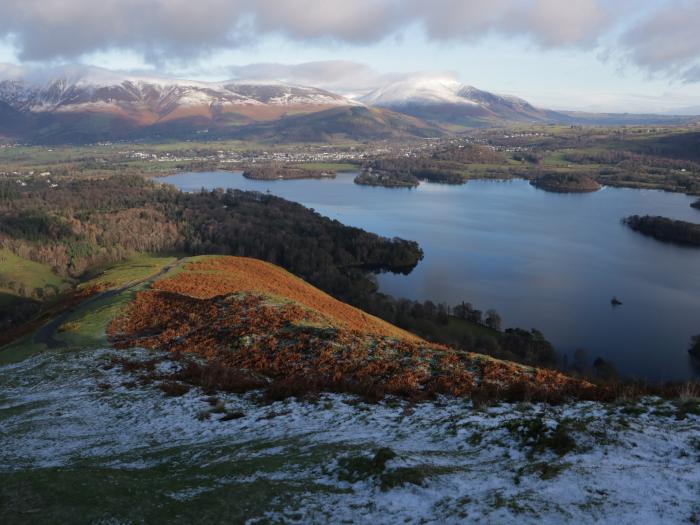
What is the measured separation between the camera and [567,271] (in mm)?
96812

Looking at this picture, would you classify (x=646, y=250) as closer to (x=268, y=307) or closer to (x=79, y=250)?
(x=268, y=307)

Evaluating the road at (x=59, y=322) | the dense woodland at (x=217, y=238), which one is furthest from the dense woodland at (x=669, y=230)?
the road at (x=59, y=322)

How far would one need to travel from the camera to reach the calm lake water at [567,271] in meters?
66.5

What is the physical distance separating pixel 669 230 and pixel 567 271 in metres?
52.3

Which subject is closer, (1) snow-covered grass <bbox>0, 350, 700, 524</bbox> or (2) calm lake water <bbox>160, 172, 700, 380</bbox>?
(1) snow-covered grass <bbox>0, 350, 700, 524</bbox>

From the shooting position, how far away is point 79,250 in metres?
125

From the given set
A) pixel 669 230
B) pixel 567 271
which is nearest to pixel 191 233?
pixel 567 271

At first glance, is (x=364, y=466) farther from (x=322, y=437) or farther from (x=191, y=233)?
(x=191, y=233)

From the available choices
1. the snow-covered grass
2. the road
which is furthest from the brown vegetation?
the road

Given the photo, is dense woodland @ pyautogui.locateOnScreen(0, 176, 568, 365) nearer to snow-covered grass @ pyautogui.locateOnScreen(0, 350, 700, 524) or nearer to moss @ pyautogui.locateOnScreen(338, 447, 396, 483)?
snow-covered grass @ pyautogui.locateOnScreen(0, 350, 700, 524)

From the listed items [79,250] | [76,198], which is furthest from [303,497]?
[76,198]

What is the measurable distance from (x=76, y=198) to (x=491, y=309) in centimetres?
15957

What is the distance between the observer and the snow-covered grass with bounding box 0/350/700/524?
776 cm

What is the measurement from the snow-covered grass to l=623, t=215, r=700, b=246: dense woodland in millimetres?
137405
